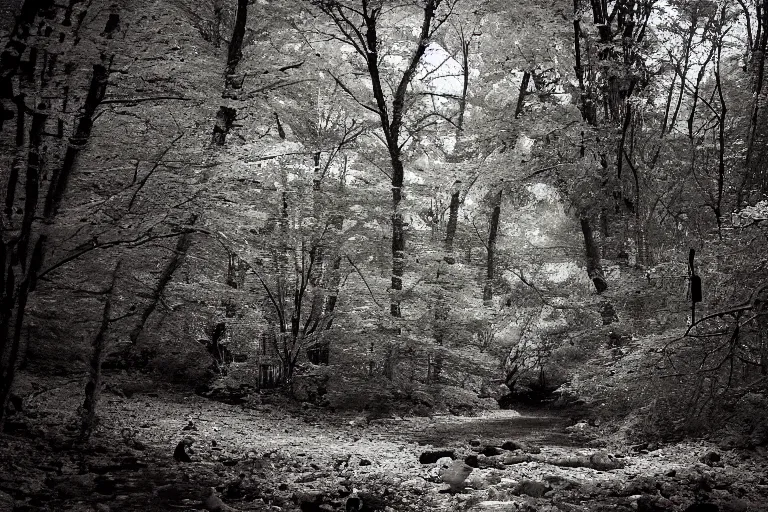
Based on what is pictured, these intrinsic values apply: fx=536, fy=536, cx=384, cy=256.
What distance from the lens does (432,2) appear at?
1168 cm

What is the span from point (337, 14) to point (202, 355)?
28.9 ft

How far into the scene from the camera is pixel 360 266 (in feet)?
42.7

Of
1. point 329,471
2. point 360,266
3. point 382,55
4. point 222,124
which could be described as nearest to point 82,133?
point 222,124

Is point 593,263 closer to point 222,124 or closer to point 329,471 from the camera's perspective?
point 329,471

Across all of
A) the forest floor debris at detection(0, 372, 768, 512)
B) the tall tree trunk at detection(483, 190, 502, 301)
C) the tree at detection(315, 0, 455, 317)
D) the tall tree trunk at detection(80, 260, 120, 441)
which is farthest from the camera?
the tall tree trunk at detection(483, 190, 502, 301)

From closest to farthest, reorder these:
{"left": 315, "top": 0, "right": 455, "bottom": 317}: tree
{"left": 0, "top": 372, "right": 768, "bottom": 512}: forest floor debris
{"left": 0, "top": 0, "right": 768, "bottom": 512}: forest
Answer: {"left": 0, "top": 372, "right": 768, "bottom": 512}: forest floor debris
{"left": 0, "top": 0, "right": 768, "bottom": 512}: forest
{"left": 315, "top": 0, "right": 455, "bottom": 317}: tree

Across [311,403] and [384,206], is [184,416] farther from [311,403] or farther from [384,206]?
[384,206]

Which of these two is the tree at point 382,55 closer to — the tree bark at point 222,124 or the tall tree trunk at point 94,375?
the tree bark at point 222,124

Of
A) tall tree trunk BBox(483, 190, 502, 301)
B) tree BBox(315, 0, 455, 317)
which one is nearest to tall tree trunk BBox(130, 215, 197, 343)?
tree BBox(315, 0, 455, 317)

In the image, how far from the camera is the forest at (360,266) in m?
4.75

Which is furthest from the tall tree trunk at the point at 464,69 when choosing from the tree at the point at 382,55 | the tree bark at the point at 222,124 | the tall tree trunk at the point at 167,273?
the tall tree trunk at the point at 167,273

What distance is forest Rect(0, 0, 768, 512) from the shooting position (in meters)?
4.75

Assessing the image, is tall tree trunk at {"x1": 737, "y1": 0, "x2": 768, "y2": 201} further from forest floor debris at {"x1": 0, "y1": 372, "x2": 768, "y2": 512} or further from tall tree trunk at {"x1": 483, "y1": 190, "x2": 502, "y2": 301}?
tall tree trunk at {"x1": 483, "y1": 190, "x2": 502, "y2": 301}

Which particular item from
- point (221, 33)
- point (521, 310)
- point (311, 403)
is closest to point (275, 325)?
point (311, 403)
